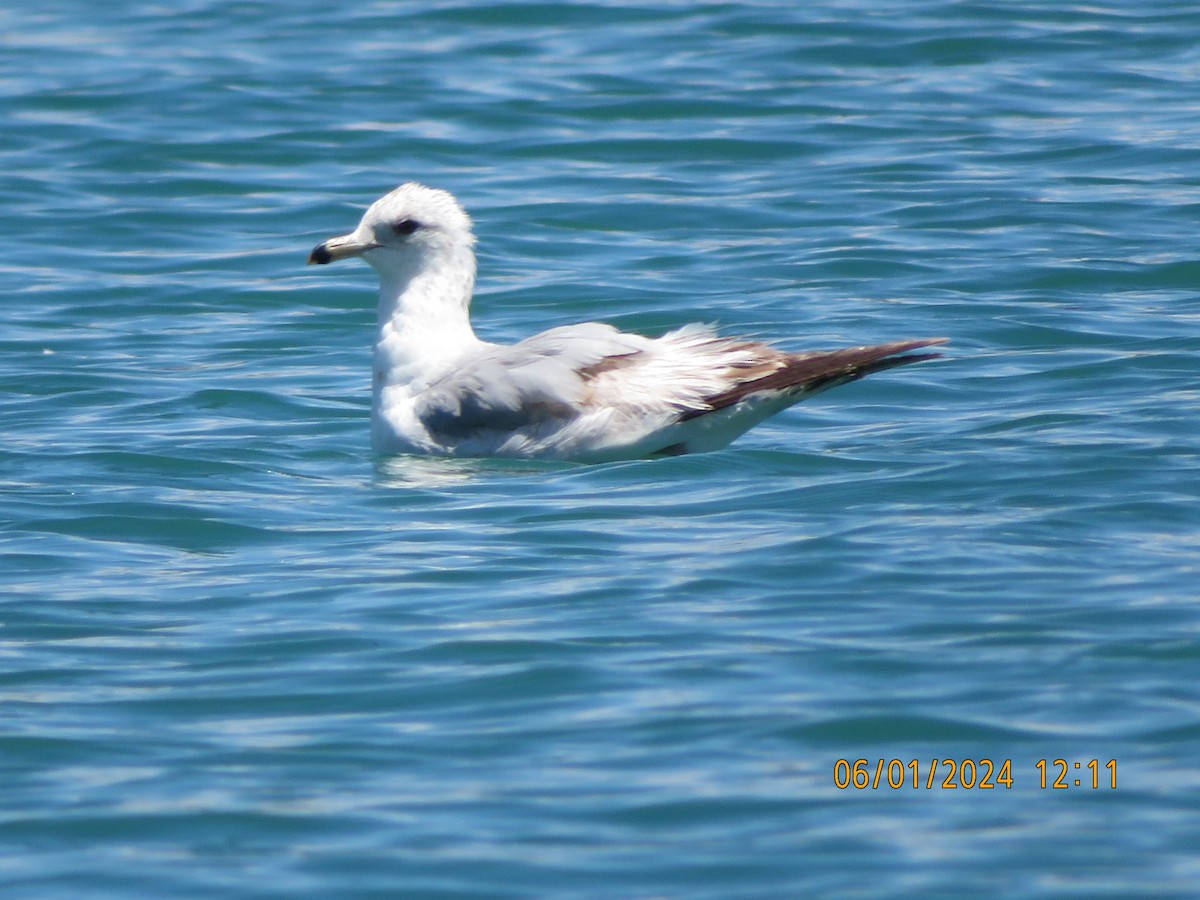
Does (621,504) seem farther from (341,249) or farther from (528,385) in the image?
(341,249)

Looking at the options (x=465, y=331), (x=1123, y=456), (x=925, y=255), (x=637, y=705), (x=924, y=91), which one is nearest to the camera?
(x=637, y=705)

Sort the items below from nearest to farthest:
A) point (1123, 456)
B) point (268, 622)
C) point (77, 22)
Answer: point (268, 622), point (1123, 456), point (77, 22)

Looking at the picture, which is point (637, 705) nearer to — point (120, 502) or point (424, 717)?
point (424, 717)

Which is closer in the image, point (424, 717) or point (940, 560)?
point (424, 717)

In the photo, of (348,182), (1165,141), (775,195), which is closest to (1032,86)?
(1165,141)

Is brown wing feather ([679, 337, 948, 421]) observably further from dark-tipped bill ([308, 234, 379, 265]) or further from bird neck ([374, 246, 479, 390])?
dark-tipped bill ([308, 234, 379, 265])

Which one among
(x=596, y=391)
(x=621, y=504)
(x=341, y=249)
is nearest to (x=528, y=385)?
(x=596, y=391)

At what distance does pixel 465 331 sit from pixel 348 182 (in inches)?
197

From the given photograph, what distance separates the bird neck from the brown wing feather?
1238 millimetres

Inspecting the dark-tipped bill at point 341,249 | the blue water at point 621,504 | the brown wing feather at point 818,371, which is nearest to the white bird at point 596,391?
the brown wing feather at point 818,371

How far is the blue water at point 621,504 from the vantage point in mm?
4816

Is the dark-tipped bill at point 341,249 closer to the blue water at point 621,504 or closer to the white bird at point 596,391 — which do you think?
the white bird at point 596,391

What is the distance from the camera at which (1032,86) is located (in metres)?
15.1

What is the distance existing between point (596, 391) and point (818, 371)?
0.86 metres
